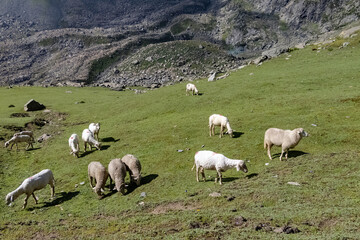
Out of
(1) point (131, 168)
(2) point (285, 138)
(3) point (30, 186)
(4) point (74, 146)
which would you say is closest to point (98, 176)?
(1) point (131, 168)

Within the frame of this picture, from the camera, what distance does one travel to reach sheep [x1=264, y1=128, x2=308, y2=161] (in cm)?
1955

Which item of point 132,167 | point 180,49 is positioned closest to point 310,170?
point 132,167

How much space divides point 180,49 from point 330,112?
148226mm

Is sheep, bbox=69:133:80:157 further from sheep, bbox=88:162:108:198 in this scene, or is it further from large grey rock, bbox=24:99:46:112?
large grey rock, bbox=24:99:46:112

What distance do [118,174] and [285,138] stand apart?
494 inches

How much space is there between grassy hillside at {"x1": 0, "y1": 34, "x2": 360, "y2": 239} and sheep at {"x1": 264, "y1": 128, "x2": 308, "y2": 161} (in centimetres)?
104

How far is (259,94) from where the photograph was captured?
4088 cm

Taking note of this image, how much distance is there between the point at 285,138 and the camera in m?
20.0

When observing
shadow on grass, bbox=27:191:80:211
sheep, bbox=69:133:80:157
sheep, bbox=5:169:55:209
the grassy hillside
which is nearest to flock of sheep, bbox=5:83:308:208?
sheep, bbox=5:169:55:209

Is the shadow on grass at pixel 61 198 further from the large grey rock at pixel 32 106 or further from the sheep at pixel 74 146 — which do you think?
the large grey rock at pixel 32 106

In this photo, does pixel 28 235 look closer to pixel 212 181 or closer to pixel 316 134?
pixel 212 181

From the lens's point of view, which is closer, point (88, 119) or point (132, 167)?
point (132, 167)

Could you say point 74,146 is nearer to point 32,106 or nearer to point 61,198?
point 61,198

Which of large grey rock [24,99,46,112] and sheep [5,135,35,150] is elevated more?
large grey rock [24,99,46,112]
